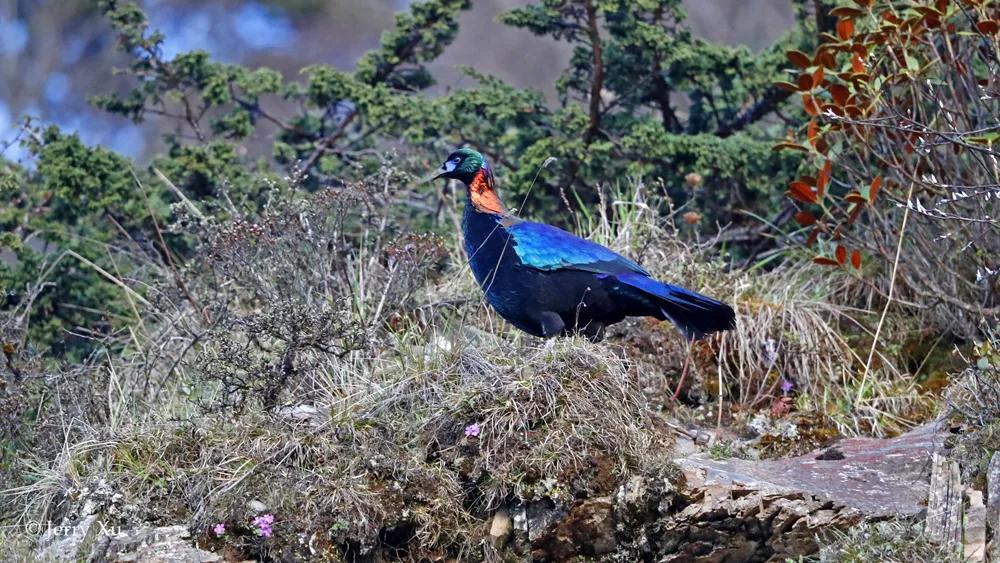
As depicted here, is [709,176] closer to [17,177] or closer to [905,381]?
[905,381]

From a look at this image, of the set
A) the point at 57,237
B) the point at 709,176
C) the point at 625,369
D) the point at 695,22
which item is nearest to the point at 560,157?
the point at 709,176

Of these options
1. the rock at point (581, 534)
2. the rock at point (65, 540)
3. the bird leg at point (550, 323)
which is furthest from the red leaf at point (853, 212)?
the rock at point (65, 540)

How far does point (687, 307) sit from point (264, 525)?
1882 millimetres

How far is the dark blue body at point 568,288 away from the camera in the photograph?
214 inches

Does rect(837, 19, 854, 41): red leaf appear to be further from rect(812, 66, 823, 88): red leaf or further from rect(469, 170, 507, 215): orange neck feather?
rect(469, 170, 507, 215): orange neck feather

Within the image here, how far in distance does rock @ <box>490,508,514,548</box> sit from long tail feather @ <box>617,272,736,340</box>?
1108 millimetres

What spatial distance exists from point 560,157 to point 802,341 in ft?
5.70

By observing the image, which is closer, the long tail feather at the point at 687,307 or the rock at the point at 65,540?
the rock at the point at 65,540

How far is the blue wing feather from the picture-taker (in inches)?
216

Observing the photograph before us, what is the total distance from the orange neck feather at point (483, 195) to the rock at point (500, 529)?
1.41 m

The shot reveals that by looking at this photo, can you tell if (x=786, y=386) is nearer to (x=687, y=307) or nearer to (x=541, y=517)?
(x=687, y=307)

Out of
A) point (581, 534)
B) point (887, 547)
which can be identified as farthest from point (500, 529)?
point (887, 547)

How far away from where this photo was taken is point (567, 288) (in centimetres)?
547

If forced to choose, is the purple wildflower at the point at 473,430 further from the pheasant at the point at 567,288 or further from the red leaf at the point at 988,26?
the red leaf at the point at 988,26
